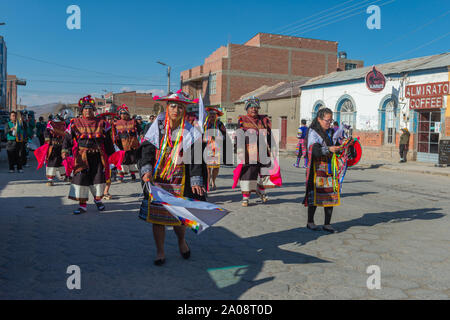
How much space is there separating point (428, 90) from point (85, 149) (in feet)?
56.8

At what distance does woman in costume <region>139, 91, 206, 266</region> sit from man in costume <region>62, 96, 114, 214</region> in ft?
9.30

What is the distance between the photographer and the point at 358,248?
16.5ft

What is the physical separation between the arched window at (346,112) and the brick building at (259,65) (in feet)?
56.4

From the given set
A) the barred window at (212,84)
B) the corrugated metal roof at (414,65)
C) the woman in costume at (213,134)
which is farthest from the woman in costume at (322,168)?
the barred window at (212,84)

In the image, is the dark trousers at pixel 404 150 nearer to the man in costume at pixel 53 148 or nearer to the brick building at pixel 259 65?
the man in costume at pixel 53 148

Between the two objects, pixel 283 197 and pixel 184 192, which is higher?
pixel 184 192

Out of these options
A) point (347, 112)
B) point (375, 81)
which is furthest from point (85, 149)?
point (347, 112)

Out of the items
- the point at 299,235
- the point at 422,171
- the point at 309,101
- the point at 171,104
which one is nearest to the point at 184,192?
the point at 171,104

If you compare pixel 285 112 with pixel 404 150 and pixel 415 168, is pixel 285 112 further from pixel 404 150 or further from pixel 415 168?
pixel 415 168

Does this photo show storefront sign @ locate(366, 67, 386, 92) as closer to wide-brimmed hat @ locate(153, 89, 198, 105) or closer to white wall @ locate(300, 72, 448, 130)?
white wall @ locate(300, 72, 448, 130)
